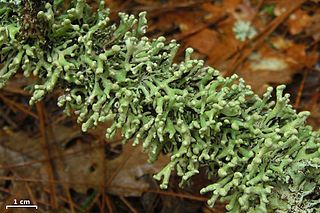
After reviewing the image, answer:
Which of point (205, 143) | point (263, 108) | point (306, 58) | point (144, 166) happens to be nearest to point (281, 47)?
point (306, 58)

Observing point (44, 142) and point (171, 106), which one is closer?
point (171, 106)

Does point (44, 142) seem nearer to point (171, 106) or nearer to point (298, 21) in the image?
point (171, 106)

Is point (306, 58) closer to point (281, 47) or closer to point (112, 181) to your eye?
point (281, 47)

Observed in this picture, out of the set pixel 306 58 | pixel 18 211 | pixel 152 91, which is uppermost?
pixel 306 58

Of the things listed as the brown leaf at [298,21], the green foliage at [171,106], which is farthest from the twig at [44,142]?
the brown leaf at [298,21]

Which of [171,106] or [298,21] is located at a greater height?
[298,21]

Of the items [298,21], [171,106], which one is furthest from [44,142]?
[298,21]

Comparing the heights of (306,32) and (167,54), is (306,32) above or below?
above

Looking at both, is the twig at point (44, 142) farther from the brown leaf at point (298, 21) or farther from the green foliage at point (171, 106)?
the brown leaf at point (298, 21)
